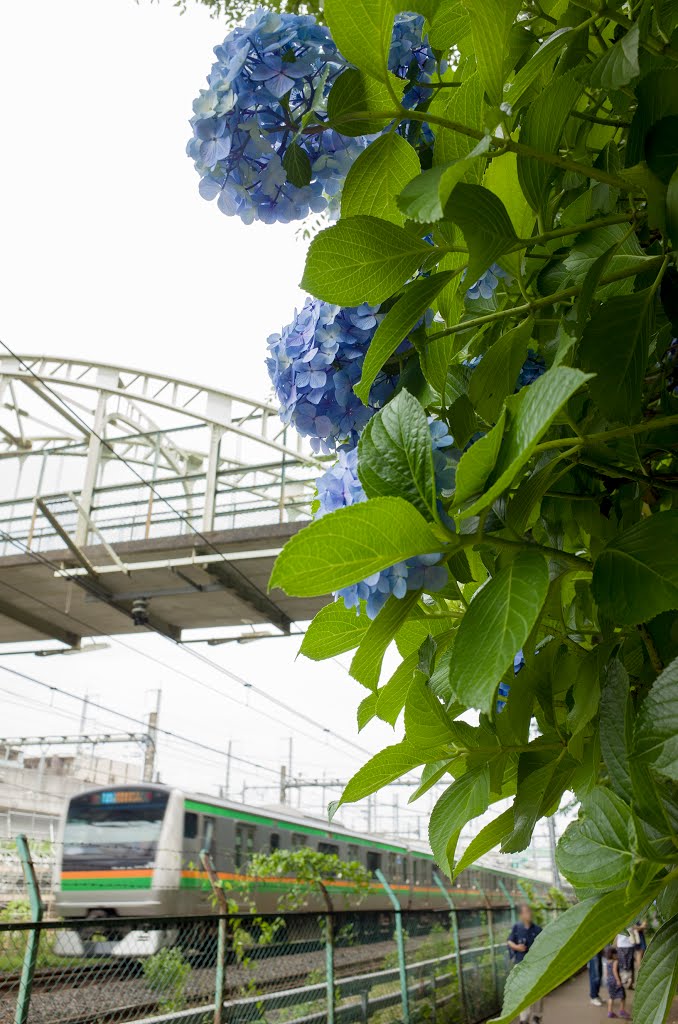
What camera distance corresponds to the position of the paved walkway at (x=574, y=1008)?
753 centimetres

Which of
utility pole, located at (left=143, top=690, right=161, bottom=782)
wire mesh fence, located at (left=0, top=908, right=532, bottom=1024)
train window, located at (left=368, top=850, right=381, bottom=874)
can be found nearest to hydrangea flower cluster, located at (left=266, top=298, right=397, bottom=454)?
wire mesh fence, located at (left=0, top=908, right=532, bottom=1024)

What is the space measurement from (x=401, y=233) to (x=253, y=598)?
10.6 m

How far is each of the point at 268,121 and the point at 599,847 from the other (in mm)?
526

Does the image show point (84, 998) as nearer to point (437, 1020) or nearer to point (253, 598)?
point (437, 1020)

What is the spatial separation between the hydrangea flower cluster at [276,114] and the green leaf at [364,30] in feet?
0.26

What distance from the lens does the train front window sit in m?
10.6

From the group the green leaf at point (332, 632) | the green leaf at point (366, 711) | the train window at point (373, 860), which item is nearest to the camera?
the green leaf at point (332, 632)

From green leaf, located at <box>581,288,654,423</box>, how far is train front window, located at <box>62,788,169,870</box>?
11.1 meters

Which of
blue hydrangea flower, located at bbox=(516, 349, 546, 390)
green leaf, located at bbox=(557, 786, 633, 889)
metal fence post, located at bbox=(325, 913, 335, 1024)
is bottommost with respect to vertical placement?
metal fence post, located at bbox=(325, 913, 335, 1024)

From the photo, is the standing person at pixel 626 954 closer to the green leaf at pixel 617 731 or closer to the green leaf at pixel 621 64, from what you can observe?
the green leaf at pixel 617 731

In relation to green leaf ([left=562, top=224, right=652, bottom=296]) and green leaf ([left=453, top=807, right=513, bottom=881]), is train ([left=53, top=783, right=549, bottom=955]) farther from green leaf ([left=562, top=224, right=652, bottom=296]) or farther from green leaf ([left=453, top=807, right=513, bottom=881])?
green leaf ([left=562, top=224, right=652, bottom=296])

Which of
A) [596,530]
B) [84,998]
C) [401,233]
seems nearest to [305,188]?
[401,233]

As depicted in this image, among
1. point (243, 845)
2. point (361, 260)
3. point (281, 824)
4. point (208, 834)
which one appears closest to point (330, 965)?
point (361, 260)

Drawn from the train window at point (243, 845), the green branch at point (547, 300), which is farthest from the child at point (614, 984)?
the green branch at point (547, 300)
